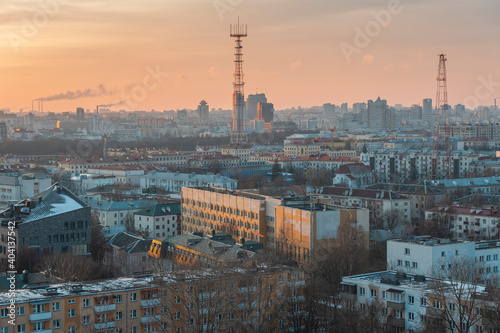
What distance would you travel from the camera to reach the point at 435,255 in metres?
13.2

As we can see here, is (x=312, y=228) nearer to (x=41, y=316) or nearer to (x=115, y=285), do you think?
(x=115, y=285)

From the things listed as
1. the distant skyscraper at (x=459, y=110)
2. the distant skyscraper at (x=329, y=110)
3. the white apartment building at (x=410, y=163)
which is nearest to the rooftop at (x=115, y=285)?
the white apartment building at (x=410, y=163)

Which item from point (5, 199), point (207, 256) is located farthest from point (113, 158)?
point (207, 256)

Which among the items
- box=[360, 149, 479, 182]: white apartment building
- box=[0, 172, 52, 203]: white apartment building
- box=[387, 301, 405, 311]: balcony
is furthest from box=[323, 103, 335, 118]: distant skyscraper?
box=[387, 301, 405, 311]: balcony

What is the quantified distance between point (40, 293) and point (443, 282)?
4959mm

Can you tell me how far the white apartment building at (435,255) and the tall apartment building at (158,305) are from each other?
330 cm

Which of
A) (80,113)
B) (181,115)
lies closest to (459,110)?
(181,115)

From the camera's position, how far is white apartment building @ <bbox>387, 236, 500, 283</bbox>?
13.2 m

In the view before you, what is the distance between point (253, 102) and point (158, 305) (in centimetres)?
11564

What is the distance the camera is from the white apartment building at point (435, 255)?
13.2 m

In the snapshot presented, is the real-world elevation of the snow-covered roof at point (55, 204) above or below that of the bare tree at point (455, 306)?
above

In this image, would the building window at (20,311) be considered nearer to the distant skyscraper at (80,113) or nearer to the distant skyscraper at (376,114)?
the distant skyscraper at (376,114)

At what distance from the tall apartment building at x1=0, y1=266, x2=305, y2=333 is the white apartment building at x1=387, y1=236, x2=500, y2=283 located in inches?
130

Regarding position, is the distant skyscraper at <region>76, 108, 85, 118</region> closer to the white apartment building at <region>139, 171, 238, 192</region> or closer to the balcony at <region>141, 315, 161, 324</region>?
the white apartment building at <region>139, 171, 238, 192</region>
